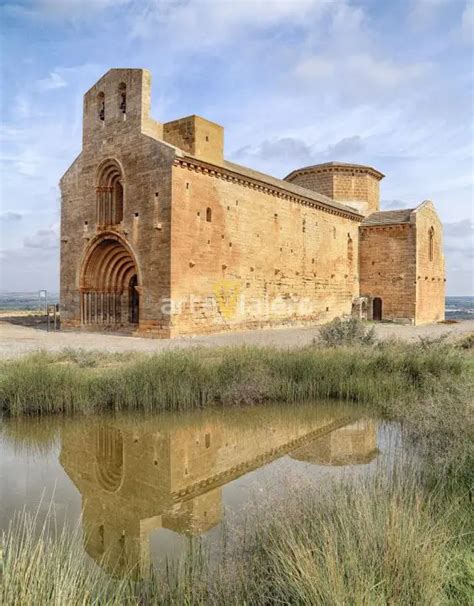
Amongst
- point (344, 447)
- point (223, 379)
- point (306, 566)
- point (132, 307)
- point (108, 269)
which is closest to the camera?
point (306, 566)

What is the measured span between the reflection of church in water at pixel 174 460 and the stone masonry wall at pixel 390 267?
2043 cm

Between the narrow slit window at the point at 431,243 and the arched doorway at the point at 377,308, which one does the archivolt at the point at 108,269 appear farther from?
the narrow slit window at the point at 431,243

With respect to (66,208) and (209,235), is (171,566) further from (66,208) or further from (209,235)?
(66,208)

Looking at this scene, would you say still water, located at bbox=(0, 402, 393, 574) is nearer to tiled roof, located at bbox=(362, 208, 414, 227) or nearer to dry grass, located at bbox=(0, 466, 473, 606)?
dry grass, located at bbox=(0, 466, 473, 606)

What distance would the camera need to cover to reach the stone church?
16828mm

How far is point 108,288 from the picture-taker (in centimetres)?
2028

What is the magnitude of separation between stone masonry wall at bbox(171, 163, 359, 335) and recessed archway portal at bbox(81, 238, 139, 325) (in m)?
3.68

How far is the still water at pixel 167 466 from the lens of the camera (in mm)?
4328

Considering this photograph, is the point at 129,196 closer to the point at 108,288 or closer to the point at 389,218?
the point at 108,288

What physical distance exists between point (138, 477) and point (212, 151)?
50.8 ft

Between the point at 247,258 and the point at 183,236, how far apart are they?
3.82 metres

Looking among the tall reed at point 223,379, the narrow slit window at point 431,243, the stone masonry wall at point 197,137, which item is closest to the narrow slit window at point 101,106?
the stone masonry wall at point 197,137

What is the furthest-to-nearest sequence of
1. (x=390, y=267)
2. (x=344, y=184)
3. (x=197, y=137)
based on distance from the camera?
(x=344, y=184)
(x=390, y=267)
(x=197, y=137)

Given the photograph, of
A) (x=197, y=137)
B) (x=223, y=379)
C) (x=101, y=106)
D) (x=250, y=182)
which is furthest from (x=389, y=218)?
(x=223, y=379)
